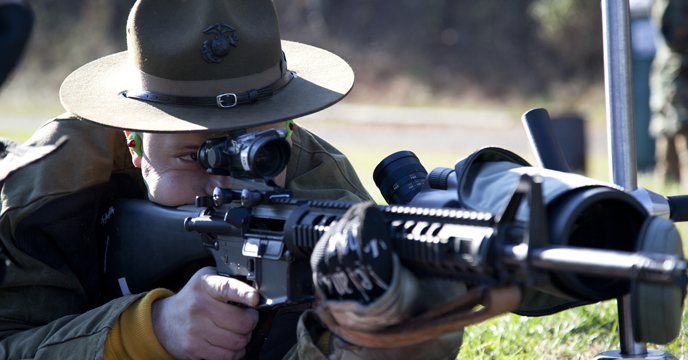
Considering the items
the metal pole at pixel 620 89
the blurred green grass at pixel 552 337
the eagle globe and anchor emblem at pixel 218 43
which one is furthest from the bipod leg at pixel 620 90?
the eagle globe and anchor emblem at pixel 218 43

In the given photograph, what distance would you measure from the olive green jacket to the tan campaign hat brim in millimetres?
176

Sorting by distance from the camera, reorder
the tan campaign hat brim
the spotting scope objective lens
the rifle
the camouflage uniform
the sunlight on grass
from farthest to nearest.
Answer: the camouflage uniform < the sunlight on grass < the spotting scope objective lens < the tan campaign hat brim < the rifle

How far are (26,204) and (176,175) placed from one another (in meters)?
0.51

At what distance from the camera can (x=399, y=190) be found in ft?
7.86

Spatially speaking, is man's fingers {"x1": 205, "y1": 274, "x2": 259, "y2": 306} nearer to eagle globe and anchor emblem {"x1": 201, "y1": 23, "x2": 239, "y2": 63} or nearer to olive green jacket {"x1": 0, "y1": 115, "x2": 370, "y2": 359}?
olive green jacket {"x1": 0, "y1": 115, "x2": 370, "y2": 359}

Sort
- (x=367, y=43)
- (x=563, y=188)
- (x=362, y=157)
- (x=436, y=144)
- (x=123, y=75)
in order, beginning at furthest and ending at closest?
1. (x=367, y=43)
2. (x=436, y=144)
3. (x=362, y=157)
4. (x=123, y=75)
5. (x=563, y=188)

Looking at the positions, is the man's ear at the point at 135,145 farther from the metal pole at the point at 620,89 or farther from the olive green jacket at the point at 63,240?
the metal pole at the point at 620,89

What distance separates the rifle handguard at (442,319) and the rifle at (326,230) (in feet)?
0.12

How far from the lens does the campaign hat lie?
7.20ft

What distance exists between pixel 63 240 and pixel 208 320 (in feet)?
2.33

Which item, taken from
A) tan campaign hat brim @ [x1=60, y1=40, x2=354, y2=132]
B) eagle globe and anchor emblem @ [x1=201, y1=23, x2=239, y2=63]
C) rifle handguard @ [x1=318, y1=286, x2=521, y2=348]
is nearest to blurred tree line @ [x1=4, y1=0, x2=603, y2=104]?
tan campaign hat brim @ [x1=60, y1=40, x2=354, y2=132]

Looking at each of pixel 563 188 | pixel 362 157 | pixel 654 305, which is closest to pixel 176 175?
pixel 563 188

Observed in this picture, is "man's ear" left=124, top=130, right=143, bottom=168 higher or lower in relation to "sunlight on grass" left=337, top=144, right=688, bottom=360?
higher

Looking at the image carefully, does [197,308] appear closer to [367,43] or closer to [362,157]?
[362,157]
